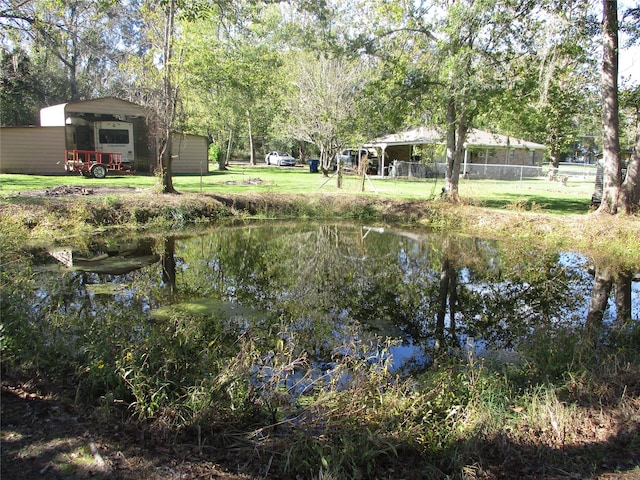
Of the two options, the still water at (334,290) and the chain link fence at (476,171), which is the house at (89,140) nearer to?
the still water at (334,290)

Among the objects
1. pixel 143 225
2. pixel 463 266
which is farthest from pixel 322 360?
pixel 143 225

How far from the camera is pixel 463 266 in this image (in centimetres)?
1090

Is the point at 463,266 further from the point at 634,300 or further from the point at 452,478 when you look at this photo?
the point at 452,478

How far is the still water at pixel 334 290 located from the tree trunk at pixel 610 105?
355cm

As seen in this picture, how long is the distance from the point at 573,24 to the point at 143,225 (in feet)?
42.7

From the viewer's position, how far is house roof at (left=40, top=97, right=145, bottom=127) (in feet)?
79.0

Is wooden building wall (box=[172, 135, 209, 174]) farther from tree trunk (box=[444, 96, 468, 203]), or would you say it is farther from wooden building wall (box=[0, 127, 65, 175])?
tree trunk (box=[444, 96, 468, 203])

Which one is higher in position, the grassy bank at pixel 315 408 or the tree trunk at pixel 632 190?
the tree trunk at pixel 632 190

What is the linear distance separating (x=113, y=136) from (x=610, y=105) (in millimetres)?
22870

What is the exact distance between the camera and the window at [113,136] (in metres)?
25.0

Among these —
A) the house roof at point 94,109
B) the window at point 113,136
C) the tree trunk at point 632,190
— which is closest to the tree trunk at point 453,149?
the tree trunk at point 632,190

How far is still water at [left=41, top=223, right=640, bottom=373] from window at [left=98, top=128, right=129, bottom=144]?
49.1 feet

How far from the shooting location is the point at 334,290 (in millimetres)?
8781

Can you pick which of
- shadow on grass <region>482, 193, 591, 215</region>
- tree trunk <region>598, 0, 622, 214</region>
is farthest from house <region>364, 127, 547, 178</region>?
tree trunk <region>598, 0, 622, 214</region>
